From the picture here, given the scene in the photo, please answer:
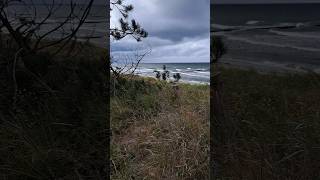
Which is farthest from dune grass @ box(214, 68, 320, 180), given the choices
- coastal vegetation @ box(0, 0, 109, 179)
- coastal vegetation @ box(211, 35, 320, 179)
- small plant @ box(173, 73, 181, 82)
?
coastal vegetation @ box(0, 0, 109, 179)

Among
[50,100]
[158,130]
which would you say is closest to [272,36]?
[158,130]

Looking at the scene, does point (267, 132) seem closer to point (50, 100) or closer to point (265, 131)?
point (265, 131)

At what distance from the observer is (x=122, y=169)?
3.41m

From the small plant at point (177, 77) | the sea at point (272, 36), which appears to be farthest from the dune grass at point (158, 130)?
the sea at point (272, 36)

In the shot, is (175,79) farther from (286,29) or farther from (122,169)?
(286,29)

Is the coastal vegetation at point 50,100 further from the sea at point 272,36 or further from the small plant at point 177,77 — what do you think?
the sea at point 272,36

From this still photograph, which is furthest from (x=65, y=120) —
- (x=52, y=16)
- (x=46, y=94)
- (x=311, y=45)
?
(x=311, y=45)

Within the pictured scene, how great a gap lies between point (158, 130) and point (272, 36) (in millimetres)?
2586

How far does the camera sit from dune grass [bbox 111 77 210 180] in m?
3.34

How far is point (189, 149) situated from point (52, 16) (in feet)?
4.12

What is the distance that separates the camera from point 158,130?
3.61m

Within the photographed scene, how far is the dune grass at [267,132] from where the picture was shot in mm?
3096

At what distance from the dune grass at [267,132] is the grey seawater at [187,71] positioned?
0.44ft

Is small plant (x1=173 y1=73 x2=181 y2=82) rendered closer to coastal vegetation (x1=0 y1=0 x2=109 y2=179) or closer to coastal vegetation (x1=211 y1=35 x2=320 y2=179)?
coastal vegetation (x1=211 y1=35 x2=320 y2=179)
